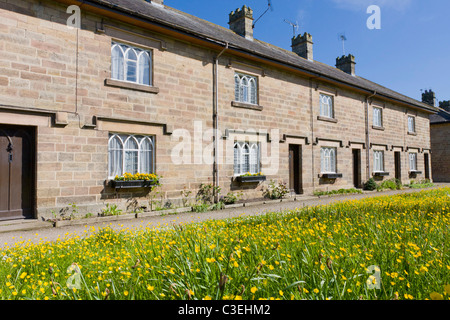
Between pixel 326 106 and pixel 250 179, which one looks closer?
pixel 250 179

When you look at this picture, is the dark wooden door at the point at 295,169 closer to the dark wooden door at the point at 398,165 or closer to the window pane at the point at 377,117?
the window pane at the point at 377,117

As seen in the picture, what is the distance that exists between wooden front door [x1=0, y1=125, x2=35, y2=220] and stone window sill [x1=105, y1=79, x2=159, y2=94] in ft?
8.08

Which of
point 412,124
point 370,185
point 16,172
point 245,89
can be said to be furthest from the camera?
point 412,124

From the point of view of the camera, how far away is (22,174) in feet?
25.3

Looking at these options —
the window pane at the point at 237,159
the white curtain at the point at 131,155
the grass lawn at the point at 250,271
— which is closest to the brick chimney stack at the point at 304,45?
the window pane at the point at 237,159

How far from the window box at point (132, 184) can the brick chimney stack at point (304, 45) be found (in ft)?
48.7

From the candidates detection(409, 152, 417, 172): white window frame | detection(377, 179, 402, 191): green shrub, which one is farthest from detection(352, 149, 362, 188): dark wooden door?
detection(409, 152, 417, 172): white window frame

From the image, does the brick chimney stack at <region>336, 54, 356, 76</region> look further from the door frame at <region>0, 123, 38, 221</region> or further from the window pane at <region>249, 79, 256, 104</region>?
the door frame at <region>0, 123, 38, 221</region>

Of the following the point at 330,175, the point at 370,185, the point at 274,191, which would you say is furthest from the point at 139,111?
the point at 370,185

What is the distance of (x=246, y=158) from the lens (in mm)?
12531

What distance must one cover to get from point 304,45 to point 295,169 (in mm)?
9619

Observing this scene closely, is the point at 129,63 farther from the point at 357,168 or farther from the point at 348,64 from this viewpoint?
the point at 348,64

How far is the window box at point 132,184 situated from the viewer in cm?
866
